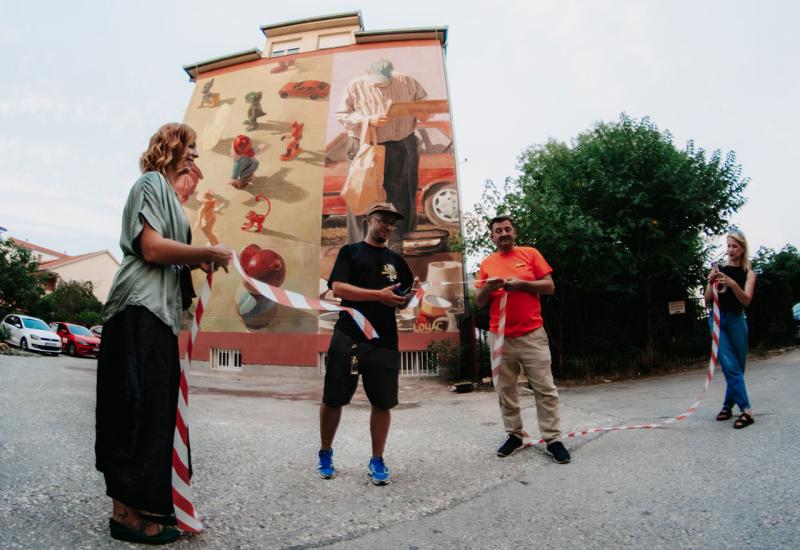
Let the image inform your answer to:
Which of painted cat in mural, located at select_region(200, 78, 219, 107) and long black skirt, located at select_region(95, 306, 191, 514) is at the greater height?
painted cat in mural, located at select_region(200, 78, 219, 107)

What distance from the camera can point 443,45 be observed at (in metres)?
20.2

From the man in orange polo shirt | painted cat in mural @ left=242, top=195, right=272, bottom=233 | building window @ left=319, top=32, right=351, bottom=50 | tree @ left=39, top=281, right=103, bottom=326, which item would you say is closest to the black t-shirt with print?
the man in orange polo shirt

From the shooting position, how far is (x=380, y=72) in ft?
63.6

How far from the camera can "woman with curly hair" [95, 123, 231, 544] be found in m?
2.25

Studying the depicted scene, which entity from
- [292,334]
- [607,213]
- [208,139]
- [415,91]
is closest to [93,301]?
[208,139]

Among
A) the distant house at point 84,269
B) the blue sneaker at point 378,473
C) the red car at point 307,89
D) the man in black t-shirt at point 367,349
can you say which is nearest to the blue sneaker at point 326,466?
the man in black t-shirt at point 367,349

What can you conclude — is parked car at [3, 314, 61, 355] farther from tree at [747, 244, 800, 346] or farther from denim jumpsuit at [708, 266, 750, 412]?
tree at [747, 244, 800, 346]

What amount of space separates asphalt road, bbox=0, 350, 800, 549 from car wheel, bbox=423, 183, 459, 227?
1179 centimetres

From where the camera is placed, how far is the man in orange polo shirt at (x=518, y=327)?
4.20 metres

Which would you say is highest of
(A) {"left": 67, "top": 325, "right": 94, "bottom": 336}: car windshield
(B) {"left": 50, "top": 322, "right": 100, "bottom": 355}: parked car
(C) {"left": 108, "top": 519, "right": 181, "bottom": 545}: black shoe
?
(A) {"left": 67, "top": 325, "right": 94, "bottom": 336}: car windshield

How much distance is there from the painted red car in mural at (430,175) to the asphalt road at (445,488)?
1205 cm

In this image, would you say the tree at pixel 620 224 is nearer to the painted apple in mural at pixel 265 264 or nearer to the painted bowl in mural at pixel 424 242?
the painted bowl in mural at pixel 424 242

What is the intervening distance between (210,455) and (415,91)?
56.9 feet

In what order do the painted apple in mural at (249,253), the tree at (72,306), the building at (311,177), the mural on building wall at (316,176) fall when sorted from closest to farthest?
the building at (311,177) < the mural on building wall at (316,176) < the painted apple in mural at (249,253) < the tree at (72,306)
